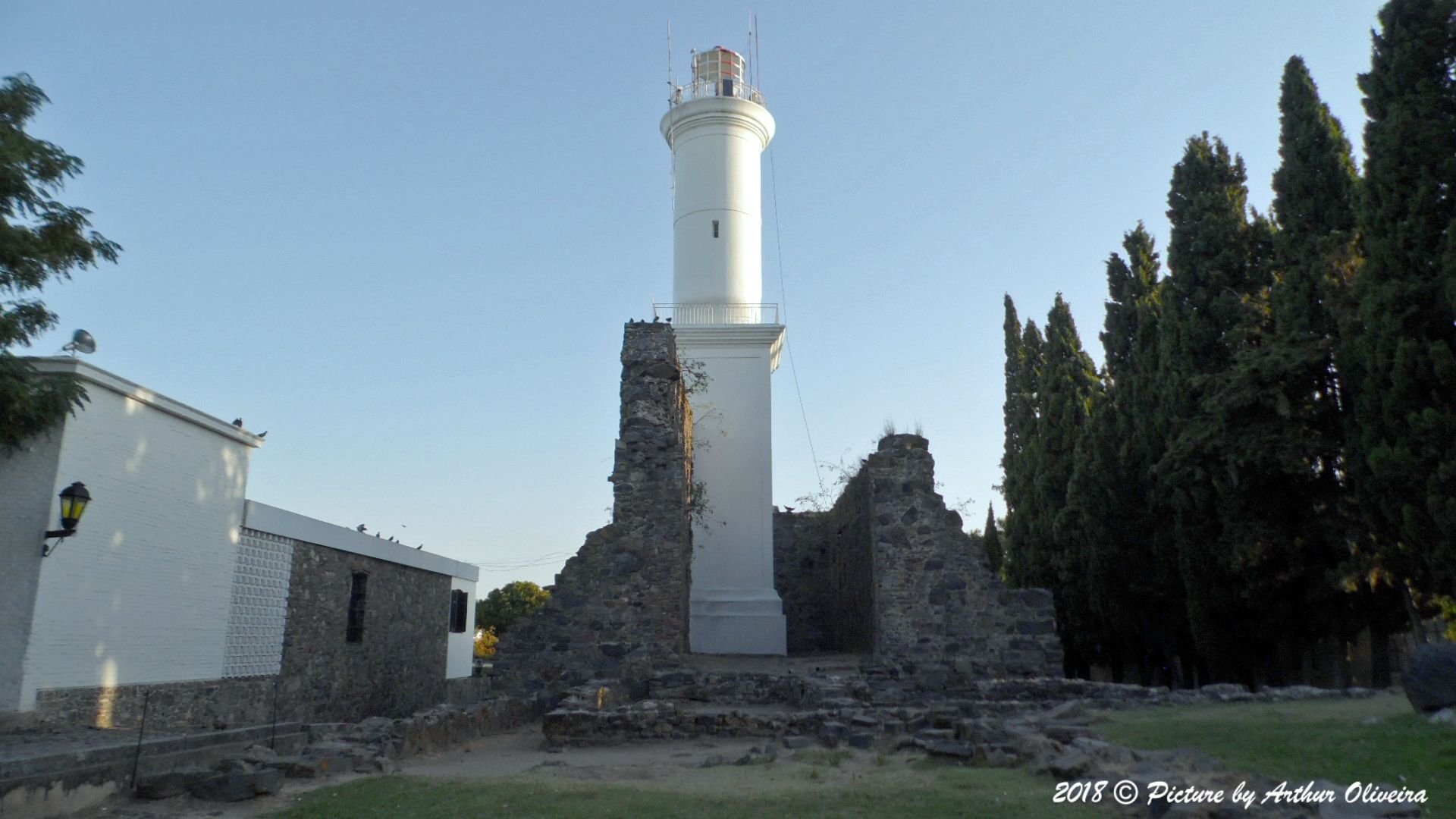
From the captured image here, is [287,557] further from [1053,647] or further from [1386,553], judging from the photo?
[1386,553]

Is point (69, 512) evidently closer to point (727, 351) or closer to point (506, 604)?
point (727, 351)

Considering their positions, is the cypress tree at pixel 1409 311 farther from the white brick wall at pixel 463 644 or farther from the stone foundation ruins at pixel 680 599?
the white brick wall at pixel 463 644

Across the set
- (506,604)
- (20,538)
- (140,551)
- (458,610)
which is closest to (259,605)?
(140,551)

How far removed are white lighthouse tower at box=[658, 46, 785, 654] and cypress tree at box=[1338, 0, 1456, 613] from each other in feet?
30.2

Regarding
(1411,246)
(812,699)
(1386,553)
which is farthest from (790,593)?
(1411,246)

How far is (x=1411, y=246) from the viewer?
35.3 feet

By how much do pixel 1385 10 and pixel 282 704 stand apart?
15922 mm

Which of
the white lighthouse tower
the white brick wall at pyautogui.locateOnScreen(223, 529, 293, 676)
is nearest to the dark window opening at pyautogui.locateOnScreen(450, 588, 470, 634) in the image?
the white lighthouse tower

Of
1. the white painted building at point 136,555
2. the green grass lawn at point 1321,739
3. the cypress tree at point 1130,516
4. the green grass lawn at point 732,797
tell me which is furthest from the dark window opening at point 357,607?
the cypress tree at point 1130,516

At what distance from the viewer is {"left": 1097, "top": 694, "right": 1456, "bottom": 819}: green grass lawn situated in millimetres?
5660

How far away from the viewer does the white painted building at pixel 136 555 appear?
9.16 meters

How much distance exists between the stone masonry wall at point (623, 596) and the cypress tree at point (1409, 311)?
8313 mm

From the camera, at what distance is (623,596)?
13.4 meters

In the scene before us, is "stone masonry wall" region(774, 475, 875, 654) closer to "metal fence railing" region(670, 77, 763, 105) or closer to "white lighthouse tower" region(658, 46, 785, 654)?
"white lighthouse tower" region(658, 46, 785, 654)
